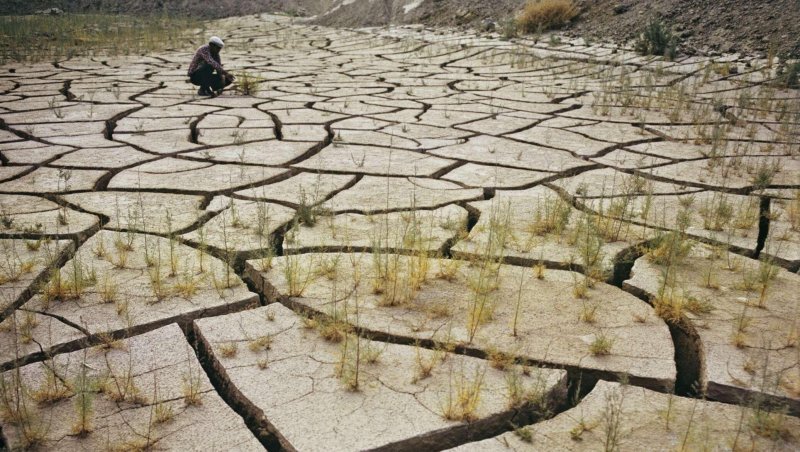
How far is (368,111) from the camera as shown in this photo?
16.2 feet

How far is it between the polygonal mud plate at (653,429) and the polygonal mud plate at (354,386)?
0.08m

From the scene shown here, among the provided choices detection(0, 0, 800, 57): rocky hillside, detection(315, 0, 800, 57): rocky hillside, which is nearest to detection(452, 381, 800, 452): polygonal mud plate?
detection(315, 0, 800, 57): rocky hillside

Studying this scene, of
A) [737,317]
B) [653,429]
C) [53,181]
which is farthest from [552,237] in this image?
[53,181]

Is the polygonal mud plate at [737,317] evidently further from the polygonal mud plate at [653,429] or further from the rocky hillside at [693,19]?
the rocky hillside at [693,19]

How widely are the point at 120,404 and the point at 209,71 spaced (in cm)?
461

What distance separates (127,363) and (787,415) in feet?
5.00

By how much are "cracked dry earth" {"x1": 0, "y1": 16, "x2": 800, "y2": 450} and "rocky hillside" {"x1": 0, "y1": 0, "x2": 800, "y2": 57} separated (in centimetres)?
314

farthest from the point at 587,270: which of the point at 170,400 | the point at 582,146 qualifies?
the point at 582,146

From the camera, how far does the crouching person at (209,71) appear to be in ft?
18.0

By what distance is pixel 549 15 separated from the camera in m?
9.26

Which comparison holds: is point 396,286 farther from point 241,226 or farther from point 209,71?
point 209,71

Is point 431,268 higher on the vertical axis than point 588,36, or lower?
lower

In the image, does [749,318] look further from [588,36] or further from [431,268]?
[588,36]

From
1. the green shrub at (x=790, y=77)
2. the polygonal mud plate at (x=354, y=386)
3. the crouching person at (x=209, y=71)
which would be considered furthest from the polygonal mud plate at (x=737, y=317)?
the crouching person at (x=209, y=71)
